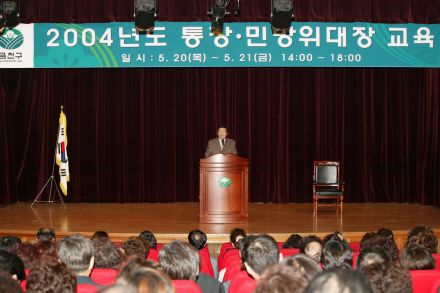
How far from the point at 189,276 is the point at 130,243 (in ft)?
3.91

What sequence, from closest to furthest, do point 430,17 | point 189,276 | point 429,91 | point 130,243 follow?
point 189,276 → point 130,243 → point 430,17 → point 429,91

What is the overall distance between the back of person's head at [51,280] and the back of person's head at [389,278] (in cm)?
120

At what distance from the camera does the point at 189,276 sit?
2.96 metres

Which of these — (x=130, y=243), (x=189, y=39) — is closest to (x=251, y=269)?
(x=130, y=243)

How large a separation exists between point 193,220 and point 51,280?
618cm

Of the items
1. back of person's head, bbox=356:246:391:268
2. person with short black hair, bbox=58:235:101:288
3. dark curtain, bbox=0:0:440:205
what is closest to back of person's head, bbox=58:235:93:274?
person with short black hair, bbox=58:235:101:288

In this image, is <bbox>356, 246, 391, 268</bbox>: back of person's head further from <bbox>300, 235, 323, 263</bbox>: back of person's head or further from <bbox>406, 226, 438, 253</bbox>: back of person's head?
<bbox>406, 226, 438, 253</bbox>: back of person's head

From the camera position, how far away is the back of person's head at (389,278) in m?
2.61

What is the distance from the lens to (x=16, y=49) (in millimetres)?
9125

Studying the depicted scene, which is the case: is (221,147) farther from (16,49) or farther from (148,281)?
(148,281)

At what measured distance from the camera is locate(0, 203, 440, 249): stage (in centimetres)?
745

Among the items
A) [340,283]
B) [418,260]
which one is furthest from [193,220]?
[340,283]

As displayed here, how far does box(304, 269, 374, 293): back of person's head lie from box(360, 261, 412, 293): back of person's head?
1094 millimetres

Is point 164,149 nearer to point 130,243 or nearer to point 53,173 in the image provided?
point 53,173
